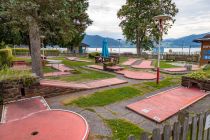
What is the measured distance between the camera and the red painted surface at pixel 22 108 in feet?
15.4

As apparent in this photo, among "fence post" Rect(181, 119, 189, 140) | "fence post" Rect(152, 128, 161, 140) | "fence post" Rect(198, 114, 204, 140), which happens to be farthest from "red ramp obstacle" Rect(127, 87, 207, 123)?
"fence post" Rect(152, 128, 161, 140)

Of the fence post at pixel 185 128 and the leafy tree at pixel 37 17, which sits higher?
the leafy tree at pixel 37 17

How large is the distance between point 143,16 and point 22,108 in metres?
27.1

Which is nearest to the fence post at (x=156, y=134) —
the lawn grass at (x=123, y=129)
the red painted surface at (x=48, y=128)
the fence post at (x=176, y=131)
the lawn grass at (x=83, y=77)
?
the fence post at (x=176, y=131)

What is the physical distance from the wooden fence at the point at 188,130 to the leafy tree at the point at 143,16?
25.3 metres

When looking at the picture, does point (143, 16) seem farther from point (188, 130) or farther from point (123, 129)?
point (188, 130)

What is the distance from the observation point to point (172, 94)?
278 inches

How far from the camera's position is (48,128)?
3.78 metres

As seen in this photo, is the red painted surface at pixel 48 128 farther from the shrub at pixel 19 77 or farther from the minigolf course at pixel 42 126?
the shrub at pixel 19 77

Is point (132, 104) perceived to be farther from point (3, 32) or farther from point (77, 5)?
point (3, 32)

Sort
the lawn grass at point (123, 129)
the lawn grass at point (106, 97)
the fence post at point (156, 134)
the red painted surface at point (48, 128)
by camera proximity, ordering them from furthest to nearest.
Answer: the lawn grass at point (106, 97)
the lawn grass at point (123, 129)
the red painted surface at point (48, 128)
the fence post at point (156, 134)


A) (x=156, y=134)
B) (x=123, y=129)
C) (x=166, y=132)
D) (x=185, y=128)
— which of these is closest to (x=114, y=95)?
(x=123, y=129)

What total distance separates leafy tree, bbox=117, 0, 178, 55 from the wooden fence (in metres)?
25.3

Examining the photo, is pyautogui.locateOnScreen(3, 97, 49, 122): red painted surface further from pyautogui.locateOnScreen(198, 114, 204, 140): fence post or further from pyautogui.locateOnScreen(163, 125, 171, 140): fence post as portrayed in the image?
pyautogui.locateOnScreen(198, 114, 204, 140): fence post
